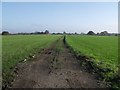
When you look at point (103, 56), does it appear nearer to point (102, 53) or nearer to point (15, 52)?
point (102, 53)

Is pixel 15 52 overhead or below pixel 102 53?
overhead

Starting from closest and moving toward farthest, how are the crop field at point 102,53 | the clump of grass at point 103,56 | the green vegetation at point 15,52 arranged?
the clump of grass at point 103,56 → the green vegetation at point 15,52 → the crop field at point 102,53

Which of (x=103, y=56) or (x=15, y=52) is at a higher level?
(x=15, y=52)

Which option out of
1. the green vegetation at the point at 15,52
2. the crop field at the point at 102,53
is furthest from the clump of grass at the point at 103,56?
the green vegetation at the point at 15,52

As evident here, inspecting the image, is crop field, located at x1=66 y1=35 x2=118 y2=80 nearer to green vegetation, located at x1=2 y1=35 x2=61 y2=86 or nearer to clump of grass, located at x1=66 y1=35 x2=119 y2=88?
clump of grass, located at x1=66 y1=35 x2=119 y2=88

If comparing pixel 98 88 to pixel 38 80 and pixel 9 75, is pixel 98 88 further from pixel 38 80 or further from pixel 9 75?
pixel 9 75

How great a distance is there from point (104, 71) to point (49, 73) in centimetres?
336

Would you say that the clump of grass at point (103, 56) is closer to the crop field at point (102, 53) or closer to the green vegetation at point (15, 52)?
the crop field at point (102, 53)

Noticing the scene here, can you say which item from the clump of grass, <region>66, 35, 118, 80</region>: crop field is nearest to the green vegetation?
the clump of grass

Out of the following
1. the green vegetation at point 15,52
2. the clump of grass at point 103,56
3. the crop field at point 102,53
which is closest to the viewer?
the clump of grass at point 103,56

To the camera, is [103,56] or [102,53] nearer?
[103,56]

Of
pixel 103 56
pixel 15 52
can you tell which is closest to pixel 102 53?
pixel 103 56

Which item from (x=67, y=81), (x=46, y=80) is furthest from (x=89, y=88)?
(x=46, y=80)

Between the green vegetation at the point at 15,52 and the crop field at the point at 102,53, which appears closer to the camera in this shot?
the green vegetation at the point at 15,52
